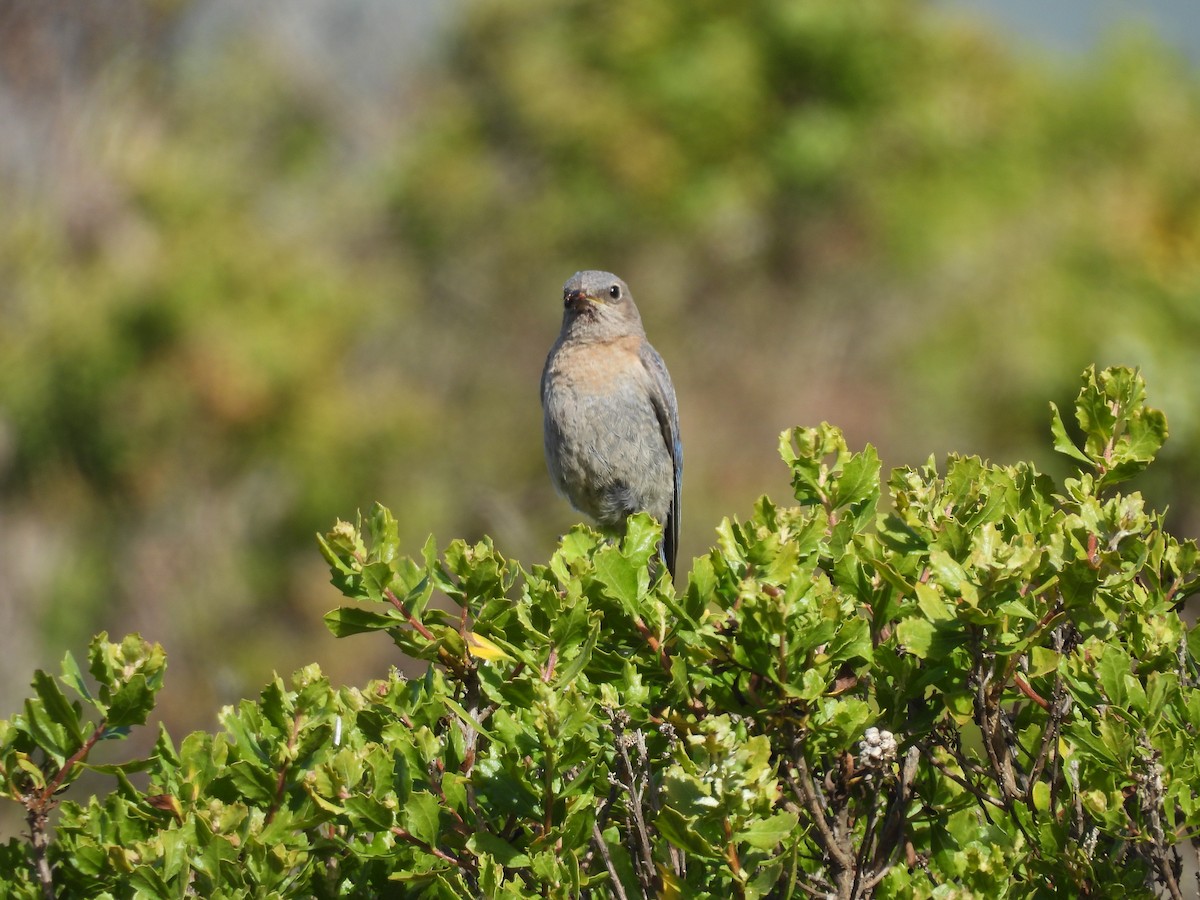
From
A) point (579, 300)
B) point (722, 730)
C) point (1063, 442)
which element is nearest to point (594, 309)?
point (579, 300)

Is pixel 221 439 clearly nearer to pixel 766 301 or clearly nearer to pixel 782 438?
pixel 766 301

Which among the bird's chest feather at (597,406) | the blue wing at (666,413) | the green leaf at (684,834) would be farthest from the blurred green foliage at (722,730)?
the blue wing at (666,413)

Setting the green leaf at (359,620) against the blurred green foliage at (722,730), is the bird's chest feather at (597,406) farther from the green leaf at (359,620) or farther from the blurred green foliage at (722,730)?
the green leaf at (359,620)

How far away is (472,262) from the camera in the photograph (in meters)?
24.1

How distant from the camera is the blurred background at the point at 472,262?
54.6 feet

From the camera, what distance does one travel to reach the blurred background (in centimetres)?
1666

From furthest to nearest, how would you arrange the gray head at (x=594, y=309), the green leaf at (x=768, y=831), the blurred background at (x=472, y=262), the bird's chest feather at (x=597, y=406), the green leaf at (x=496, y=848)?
1. the blurred background at (x=472, y=262)
2. the gray head at (x=594, y=309)
3. the bird's chest feather at (x=597, y=406)
4. the green leaf at (x=496, y=848)
5. the green leaf at (x=768, y=831)

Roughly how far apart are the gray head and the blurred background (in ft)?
27.4

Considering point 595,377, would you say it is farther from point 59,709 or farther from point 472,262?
point 472,262

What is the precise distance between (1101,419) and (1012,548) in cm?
60

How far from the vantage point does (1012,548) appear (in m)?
2.67

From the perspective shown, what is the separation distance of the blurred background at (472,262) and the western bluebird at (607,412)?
8.28 metres

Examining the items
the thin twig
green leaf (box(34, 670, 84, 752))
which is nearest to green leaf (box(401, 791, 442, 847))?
the thin twig

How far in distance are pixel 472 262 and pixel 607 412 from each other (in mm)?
18313
